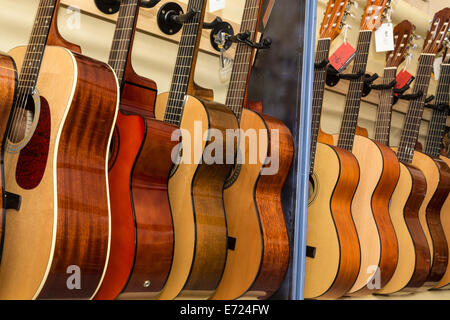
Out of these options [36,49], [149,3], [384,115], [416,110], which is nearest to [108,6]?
[149,3]

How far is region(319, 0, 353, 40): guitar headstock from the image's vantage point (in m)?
1.65

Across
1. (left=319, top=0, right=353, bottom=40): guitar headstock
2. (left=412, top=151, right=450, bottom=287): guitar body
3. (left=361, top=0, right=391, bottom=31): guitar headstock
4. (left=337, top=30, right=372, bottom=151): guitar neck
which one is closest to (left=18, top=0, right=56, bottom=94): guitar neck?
(left=319, top=0, right=353, bottom=40): guitar headstock

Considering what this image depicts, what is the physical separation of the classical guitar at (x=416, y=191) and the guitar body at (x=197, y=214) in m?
0.76

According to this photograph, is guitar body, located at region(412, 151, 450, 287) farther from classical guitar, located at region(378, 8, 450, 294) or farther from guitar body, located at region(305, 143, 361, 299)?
guitar body, located at region(305, 143, 361, 299)

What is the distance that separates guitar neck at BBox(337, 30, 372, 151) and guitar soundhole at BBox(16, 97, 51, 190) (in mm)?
1055

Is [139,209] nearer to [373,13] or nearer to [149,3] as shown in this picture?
[149,3]

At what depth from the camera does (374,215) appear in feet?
5.26

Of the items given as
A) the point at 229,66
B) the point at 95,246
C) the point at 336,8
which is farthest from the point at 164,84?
the point at 95,246

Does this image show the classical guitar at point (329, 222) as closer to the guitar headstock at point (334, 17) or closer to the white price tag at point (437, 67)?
the guitar headstock at point (334, 17)

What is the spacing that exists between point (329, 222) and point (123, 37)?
0.77 m

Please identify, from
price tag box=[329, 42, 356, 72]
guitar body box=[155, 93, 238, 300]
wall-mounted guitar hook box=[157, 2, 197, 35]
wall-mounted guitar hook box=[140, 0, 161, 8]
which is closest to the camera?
guitar body box=[155, 93, 238, 300]

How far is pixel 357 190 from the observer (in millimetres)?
1615
